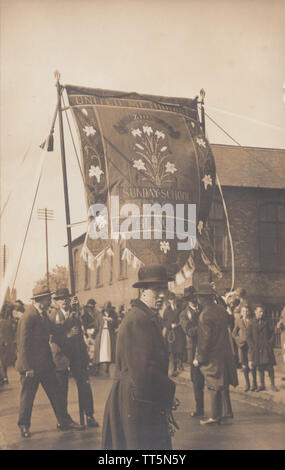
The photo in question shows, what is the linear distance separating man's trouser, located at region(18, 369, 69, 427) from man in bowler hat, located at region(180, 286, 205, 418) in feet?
4.26

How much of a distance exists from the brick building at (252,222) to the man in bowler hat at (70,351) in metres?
0.53

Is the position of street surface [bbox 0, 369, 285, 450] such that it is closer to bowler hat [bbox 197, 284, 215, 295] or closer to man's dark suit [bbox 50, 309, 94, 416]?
man's dark suit [bbox 50, 309, 94, 416]

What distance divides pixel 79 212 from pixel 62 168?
513 mm

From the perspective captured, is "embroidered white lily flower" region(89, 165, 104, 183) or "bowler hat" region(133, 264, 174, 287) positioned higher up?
"embroidered white lily flower" region(89, 165, 104, 183)

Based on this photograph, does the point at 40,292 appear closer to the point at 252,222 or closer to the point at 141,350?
the point at 141,350

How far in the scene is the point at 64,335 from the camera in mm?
4781

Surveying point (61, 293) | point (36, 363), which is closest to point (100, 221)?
point (61, 293)

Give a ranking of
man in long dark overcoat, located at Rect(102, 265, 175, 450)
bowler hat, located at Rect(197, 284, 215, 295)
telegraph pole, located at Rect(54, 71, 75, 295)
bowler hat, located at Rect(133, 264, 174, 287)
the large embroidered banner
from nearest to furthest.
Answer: man in long dark overcoat, located at Rect(102, 265, 175, 450), bowler hat, located at Rect(133, 264, 174, 287), telegraph pole, located at Rect(54, 71, 75, 295), the large embroidered banner, bowler hat, located at Rect(197, 284, 215, 295)

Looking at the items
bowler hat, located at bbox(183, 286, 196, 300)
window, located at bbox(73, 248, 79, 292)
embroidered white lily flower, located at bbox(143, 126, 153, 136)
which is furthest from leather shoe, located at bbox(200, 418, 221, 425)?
embroidered white lily flower, located at bbox(143, 126, 153, 136)

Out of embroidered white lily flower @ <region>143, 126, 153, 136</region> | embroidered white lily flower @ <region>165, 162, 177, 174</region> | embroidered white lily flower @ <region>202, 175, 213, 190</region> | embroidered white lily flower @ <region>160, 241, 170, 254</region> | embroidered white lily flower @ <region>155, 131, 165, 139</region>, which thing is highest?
embroidered white lily flower @ <region>143, 126, 153, 136</region>

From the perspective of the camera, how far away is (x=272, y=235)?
207 inches

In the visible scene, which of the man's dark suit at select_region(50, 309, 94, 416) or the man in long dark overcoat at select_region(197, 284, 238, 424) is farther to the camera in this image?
the man in long dark overcoat at select_region(197, 284, 238, 424)

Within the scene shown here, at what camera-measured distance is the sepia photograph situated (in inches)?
184

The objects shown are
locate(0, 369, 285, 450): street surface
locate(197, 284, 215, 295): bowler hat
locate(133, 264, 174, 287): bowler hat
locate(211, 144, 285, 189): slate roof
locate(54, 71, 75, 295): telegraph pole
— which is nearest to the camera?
locate(133, 264, 174, 287): bowler hat
